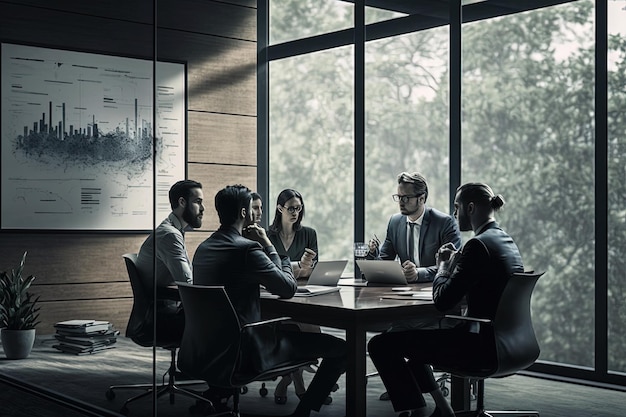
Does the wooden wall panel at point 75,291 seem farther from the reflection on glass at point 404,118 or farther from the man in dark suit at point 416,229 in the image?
the reflection on glass at point 404,118

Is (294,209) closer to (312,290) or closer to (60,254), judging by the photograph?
(312,290)

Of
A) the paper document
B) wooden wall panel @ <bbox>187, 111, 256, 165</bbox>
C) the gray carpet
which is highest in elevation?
wooden wall panel @ <bbox>187, 111, 256, 165</bbox>

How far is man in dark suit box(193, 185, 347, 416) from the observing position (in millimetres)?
4051

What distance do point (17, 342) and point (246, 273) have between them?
3.51 ft

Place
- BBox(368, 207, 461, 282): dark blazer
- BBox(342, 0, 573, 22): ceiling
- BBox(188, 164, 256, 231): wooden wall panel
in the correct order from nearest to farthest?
BBox(188, 164, 256, 231): wooden wall panel, BBox(368, 207, 461, 282): dark blazer, BBox(342, 0, 573, 22): ceiling

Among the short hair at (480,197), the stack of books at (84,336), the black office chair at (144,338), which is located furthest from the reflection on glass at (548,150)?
the stack of books at (84,336)

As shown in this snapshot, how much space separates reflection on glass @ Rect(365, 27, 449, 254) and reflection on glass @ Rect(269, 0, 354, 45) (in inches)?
21.7

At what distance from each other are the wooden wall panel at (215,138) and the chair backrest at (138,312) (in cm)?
54

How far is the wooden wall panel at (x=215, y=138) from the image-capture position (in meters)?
3.85

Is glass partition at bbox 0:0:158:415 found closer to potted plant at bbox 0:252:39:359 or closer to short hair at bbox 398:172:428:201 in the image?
potted plant at bbox 0:252:39:359

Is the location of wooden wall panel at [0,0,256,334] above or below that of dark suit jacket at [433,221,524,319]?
above

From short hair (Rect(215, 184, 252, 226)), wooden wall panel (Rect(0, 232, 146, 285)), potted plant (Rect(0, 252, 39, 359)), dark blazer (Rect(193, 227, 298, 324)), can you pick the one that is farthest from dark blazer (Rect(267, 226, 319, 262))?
potted plant (Rect(0, 252, 39, 359))

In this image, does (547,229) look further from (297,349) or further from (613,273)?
(297,349)

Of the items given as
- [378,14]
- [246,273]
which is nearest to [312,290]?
[246,273]
